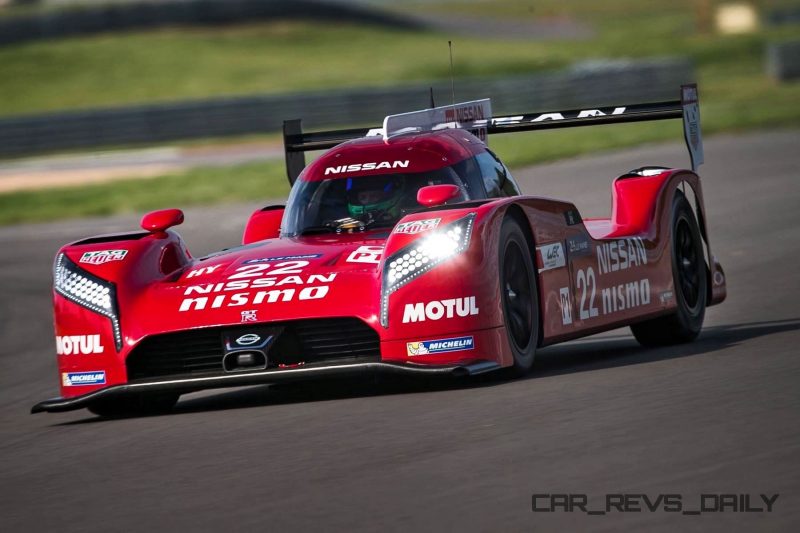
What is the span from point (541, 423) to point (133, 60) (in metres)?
52.0

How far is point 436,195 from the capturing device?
26.0ft

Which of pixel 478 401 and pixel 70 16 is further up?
pixel 70 16

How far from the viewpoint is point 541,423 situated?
620 centimetres

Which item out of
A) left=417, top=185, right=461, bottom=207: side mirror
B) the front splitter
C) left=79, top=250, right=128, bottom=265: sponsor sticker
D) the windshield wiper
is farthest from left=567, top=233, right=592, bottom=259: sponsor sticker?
left=79, top=250, right=128, bottom=265: sponsor sticker

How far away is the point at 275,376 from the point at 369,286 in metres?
0.61

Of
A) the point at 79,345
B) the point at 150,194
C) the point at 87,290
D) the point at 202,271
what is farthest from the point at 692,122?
the point at 150,194

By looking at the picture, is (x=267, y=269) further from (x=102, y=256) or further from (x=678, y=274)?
(x=678, y=274)

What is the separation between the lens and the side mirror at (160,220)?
859 centimetres

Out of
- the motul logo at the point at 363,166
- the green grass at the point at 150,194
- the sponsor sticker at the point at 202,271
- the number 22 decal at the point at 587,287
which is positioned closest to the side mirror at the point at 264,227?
the motul logo at the point at 363,166

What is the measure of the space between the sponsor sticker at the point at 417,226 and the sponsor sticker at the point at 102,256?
151 centimetres

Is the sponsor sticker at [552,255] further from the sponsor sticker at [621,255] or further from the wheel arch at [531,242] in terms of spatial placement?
the sponsor sticker at [621,255]

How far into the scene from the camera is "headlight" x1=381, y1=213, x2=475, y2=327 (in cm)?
745

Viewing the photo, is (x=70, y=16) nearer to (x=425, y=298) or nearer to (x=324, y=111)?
(x=324, y=111)

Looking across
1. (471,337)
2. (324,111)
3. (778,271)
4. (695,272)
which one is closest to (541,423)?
(471,337)
